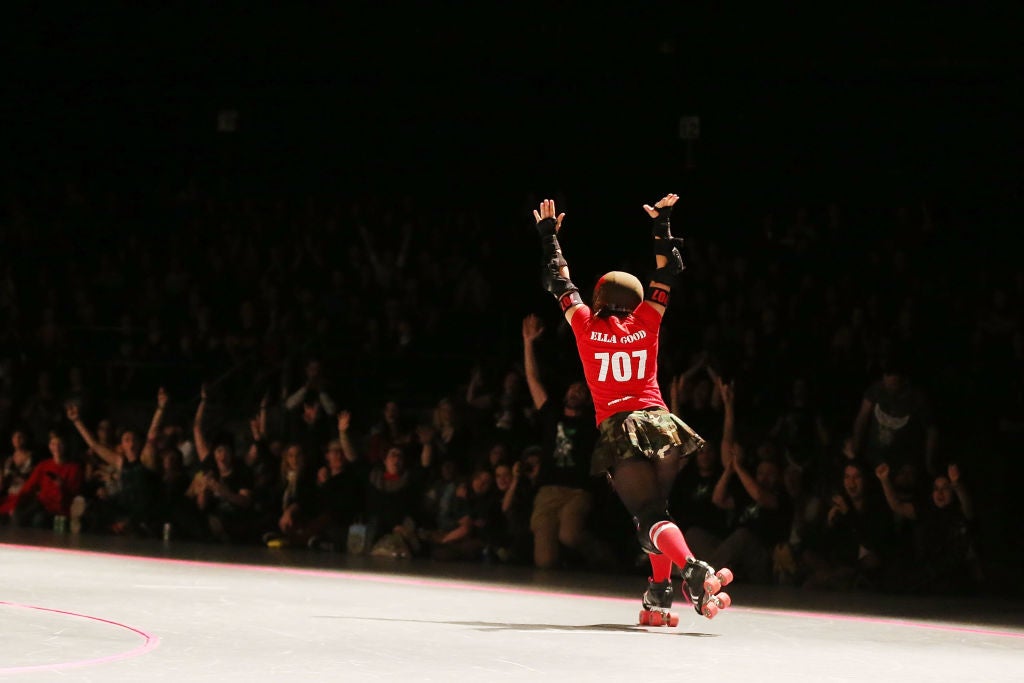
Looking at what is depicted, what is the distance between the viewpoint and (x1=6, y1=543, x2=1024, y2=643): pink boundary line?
7480mm

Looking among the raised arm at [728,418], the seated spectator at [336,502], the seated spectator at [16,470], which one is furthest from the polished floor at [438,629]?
the seated spectator at [16,470]

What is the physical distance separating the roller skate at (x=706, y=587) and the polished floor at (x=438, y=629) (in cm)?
17

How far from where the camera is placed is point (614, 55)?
1666cm

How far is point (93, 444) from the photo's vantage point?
13.1 metres

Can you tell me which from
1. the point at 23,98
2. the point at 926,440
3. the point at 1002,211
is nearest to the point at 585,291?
the point at 1002,211

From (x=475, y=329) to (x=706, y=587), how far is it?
7.83 metres

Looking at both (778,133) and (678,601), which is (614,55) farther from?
(678,601)

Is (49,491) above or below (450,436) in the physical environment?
below

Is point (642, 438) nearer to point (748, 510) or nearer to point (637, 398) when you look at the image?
point (637, 398)

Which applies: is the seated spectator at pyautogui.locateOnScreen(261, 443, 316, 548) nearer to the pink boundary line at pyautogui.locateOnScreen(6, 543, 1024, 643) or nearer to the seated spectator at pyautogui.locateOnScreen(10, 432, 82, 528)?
the pink boundary line at pyautogui.locateOnScreen(6, 543, 1024, 643)

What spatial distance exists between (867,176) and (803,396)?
5167mm

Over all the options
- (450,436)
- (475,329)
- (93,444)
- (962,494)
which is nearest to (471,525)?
(450,436)

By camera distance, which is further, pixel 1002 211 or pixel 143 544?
pixel 1002 211

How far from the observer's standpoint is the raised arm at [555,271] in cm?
703
